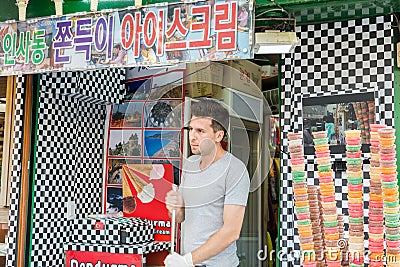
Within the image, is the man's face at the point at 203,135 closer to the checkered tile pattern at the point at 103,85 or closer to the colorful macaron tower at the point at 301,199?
the colorful macaron tower at the point at 301,199

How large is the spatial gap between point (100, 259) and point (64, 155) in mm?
1073

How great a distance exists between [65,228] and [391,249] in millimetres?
3630

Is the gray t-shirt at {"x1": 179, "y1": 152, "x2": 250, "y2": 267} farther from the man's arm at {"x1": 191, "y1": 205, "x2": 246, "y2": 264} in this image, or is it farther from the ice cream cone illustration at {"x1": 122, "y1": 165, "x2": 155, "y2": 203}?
the ice cream cone illustration at {"x1": 122, "y1": 165, "x2": 155, "y2": 203}

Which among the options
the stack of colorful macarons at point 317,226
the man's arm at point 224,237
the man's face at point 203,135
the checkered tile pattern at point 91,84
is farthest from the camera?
the checkered tile pattern at point 91,84

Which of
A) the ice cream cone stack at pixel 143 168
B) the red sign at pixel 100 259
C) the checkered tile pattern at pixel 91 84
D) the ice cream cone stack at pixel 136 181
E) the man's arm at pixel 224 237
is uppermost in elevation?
the checkered tile pattern at pixel 91 84

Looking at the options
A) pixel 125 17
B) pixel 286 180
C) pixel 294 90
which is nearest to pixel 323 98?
pixel 294 90

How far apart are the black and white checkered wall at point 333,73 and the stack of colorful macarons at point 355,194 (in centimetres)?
137

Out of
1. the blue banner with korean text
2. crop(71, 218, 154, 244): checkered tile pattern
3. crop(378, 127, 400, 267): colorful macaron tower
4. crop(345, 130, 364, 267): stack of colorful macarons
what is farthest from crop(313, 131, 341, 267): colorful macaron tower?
crop(71, 218, 154, 244): checkered tile pattern

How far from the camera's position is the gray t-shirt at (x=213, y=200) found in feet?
12.2

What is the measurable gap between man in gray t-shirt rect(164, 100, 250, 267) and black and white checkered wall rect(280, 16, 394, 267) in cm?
69

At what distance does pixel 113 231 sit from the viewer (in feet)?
18.1

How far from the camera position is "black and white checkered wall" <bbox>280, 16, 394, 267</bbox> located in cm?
411

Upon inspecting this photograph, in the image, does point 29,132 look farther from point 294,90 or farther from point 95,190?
point 294,90

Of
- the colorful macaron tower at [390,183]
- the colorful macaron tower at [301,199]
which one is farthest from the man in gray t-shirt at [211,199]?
the colorful macaron tower at [390,183]
